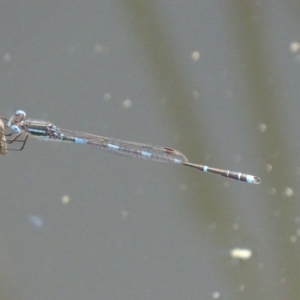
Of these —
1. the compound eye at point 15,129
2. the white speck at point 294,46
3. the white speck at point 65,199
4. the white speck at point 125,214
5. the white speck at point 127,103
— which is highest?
the white speck at point 294,46

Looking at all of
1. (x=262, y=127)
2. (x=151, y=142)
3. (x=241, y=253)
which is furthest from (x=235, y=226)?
(x=151, y=142)

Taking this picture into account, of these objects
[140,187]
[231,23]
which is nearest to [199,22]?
[231,23]

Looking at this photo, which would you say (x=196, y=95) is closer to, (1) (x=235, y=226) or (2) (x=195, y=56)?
(2) (x=195, y=56)

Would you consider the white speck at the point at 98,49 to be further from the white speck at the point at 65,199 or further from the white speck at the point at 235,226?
the white speck at the point at 235,226

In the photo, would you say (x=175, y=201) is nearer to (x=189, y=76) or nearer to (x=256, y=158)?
(x=256, y=158)

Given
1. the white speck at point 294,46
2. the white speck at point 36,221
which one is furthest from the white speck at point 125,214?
the white speck at point 294,46

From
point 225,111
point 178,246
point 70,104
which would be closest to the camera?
point 70,104

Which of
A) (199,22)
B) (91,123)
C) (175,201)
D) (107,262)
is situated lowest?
(107,262)
